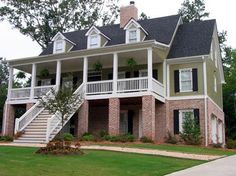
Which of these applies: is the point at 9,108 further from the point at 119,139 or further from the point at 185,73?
the point at 185,73

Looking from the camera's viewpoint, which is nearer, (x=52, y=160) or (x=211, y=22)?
(x=52, y=160)

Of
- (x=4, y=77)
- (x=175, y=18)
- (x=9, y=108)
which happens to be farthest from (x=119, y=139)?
(x=4, y=77)

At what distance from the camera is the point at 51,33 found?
136ft

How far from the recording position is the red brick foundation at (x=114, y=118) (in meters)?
22.9

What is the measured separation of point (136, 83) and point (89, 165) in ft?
38.4

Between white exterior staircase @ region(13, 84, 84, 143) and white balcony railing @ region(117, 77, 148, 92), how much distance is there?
2.71 meters

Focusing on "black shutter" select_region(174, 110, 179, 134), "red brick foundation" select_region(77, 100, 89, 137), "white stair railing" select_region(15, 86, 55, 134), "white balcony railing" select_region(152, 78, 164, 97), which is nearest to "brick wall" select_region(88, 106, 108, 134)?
"red brick foundation" select_region(77, 100, 89, 137)

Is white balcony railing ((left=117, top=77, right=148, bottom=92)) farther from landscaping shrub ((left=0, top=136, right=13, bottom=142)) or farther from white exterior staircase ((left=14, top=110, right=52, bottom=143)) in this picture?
landscaping shrub ((left=0, top=136, right=13, bottom=142))

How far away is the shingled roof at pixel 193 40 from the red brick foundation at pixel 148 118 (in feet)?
15.5

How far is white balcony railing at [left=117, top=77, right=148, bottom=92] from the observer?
22.9 meters

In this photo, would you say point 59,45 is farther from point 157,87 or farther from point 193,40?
point 193,40

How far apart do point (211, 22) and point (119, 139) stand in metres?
13.5

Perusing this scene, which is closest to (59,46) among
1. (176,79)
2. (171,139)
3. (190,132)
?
(176,79)

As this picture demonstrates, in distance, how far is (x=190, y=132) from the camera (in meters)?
22.0
